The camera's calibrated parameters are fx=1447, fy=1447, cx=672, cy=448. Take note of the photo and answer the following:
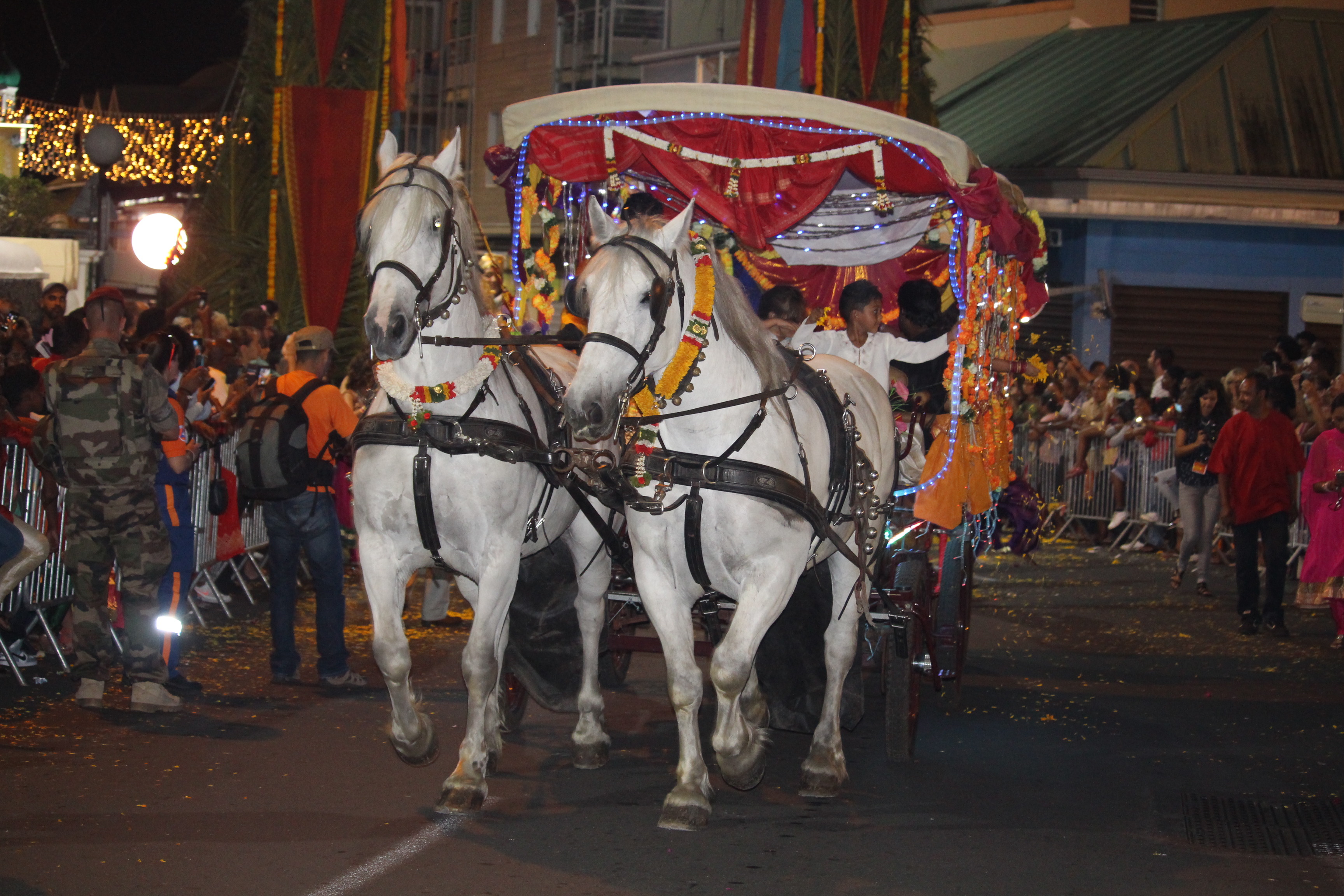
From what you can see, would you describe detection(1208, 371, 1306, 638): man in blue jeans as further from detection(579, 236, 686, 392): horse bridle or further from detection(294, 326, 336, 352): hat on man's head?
detection(579, 236, 686, 392): horse bridle

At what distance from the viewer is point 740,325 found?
19.6 ft

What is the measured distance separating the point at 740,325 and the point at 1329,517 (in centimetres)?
721

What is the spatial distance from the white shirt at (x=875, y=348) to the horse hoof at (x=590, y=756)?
2.42 metres

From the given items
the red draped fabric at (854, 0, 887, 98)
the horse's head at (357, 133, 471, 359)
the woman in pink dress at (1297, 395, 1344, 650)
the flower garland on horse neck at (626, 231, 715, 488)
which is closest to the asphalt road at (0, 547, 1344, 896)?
the woman in pink dress at (1297, 395, 1344, 650)

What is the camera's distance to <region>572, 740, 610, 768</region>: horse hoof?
22.8 feet

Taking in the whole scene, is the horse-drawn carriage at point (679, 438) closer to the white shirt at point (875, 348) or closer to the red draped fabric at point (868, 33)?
the white shirt at point (875, 348)

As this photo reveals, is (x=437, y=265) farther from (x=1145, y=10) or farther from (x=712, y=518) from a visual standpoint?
(x=1145, y=10)

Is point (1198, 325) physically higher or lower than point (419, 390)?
higher

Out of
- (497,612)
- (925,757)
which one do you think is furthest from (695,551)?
(925,757)

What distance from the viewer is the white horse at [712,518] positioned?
5551 mm

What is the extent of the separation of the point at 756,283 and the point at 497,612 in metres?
4.76

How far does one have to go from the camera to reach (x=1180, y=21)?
2581 centimetres

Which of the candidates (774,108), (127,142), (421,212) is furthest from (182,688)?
(127,142)

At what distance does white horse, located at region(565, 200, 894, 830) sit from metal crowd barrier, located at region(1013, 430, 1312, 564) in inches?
445
